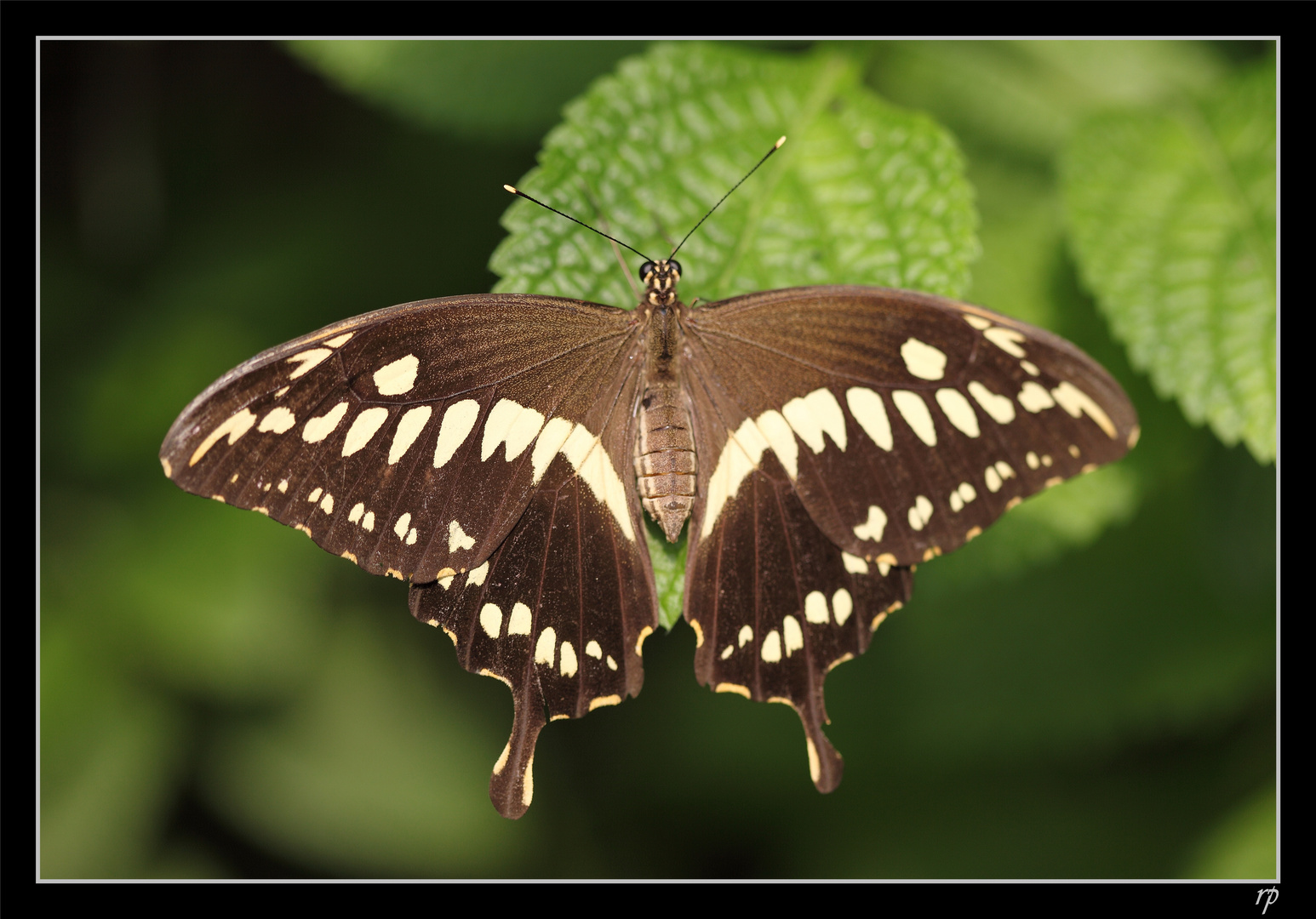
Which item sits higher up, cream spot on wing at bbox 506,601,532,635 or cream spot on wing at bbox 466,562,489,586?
cream spot on wing at bbox 466,562,489,586

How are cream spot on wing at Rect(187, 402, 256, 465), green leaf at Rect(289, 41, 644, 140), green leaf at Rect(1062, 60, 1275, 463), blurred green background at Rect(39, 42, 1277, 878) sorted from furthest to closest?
blurred green background at Rect(39, 42, 1277, 878), green leaf at Rect(289, 41, 644, 140), green leaf at Rect(1062, 60, 1275, 463), cream spot on wing at Rect(187, 402, 256, 465)

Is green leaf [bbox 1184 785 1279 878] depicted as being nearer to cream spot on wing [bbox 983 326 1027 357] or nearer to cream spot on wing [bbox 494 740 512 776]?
cream spot on wing [bbox 983 326 1027 357]

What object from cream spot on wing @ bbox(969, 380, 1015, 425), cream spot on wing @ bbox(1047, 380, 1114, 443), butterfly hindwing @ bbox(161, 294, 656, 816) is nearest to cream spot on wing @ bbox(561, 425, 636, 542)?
butterfly hindwing @ bbox(161, 294, 656, 816)

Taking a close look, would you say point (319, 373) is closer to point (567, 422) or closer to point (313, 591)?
point (567, 422)

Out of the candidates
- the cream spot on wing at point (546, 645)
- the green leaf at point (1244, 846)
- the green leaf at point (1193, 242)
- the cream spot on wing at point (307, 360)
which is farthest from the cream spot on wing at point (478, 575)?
the green leaf at point (1244, 846)

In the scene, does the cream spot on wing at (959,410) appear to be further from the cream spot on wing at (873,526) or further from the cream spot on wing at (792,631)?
the cream spot on wing at (792,631)

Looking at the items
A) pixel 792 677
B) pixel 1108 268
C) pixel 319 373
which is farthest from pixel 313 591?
pixel 1108 268
